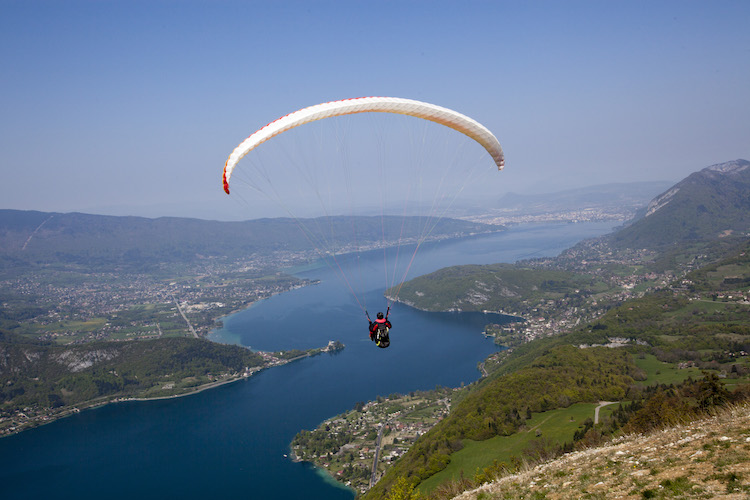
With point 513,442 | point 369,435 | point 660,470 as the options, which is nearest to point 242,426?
point 369,435

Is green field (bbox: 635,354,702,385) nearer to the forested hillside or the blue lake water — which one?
the forested hillside

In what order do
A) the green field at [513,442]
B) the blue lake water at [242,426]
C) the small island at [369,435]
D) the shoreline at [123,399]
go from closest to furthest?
1. the green field at [513,442]
2. the small island at [369,435]
3. the blue lake water at [242,426]
4. the shoreline at [123,399]

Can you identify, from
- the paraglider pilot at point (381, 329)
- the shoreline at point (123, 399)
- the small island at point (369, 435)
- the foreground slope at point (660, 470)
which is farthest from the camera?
the shoreline at point (123, 399)

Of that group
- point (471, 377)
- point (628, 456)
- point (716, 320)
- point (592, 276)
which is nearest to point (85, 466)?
point (471, 377)

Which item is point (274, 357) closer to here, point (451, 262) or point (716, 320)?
point (716, 320)

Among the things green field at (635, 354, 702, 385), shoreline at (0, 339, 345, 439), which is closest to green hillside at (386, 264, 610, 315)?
shoreline at (0, 339, 345, 439)

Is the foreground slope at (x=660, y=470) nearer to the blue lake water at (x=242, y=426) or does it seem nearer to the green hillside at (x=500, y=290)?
the blue lake water at (x=242, y=426)

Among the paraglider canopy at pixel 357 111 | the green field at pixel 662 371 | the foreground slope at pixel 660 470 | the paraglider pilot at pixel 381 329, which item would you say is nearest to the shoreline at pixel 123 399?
the green field at pixel 662 371
